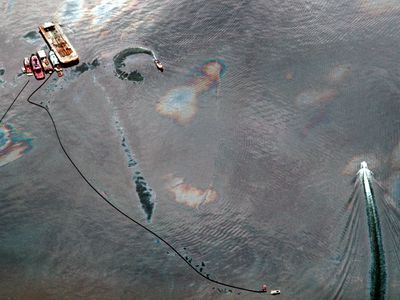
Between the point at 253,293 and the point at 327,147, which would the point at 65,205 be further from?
the point at 327,147

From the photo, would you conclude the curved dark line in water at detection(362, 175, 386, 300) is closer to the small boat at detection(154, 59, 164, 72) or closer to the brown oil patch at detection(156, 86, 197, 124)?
the brown oil patch at detection(156, 86, 197, 124)

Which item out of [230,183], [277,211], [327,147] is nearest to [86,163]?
[230,183]

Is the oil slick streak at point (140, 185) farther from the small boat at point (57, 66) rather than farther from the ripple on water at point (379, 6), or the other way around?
the ripple on water at point (379, 6)

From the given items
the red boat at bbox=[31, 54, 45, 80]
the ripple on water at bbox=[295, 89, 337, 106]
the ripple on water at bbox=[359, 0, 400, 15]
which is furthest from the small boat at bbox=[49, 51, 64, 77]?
the ripple on water at bbox=[359, 0, 400, 15]

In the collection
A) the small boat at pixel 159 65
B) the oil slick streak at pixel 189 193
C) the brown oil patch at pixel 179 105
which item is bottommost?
the oil slick streak at pixel 189 193

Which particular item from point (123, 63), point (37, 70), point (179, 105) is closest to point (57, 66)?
point (37, 70)

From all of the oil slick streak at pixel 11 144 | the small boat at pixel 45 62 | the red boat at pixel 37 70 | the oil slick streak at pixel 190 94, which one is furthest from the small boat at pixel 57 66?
the oil slick streak at pixel 190 94
